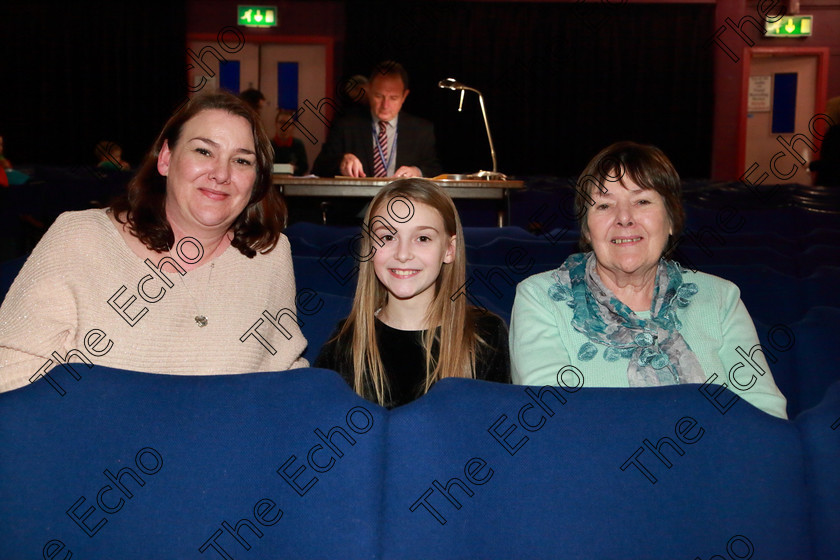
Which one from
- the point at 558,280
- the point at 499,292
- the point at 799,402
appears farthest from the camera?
the point at 499,292

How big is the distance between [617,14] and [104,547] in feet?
33.9

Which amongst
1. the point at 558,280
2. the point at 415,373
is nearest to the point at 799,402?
the point at 558,280

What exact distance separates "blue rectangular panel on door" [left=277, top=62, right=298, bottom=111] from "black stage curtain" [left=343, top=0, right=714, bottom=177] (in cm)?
80

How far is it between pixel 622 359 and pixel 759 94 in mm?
10044

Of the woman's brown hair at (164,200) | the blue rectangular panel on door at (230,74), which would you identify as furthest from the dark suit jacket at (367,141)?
the blue rectangular panel on door at (230,74)

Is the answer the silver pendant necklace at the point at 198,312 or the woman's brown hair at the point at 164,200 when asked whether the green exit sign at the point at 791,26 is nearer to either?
→ the woman's brown hair at the point at 164,200

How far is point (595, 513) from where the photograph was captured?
1021 mm

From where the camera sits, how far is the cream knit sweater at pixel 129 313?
1344 millimetres

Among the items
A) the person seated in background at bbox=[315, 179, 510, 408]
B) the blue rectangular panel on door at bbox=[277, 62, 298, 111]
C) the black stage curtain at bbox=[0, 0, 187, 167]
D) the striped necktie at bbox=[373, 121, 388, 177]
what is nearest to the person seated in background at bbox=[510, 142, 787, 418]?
the person seated in background at bbox=[315, 179, 510, 408]

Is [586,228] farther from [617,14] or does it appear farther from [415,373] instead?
[617,14]

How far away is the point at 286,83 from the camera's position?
997cm

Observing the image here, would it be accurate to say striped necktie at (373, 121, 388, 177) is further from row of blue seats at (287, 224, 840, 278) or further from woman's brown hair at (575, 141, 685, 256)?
woman's brown hair at (575, 141, 685, 256)

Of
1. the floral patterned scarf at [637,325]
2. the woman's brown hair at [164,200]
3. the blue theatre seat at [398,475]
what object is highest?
the woman's brown hair at [164,200]

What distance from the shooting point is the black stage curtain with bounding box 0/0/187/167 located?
10.0 m
